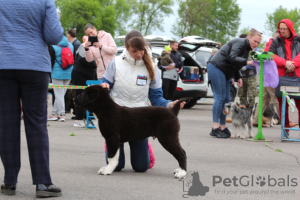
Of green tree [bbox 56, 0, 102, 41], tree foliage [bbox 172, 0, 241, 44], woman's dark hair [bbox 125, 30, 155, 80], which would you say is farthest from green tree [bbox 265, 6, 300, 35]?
woman's dark hair [bbox 125, 30, 155, 80]

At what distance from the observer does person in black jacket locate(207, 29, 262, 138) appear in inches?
344

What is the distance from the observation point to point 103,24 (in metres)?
65.1

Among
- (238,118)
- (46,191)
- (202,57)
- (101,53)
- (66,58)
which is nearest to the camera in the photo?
(46,191)

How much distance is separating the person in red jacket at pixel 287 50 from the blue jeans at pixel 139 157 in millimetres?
4512

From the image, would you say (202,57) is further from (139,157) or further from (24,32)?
(24,32)

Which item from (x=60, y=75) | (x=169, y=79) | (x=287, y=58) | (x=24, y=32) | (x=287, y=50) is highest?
(x=24, y=32)

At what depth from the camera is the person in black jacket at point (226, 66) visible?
875 cm

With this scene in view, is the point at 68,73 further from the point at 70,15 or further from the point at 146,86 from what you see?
the point at 70,15

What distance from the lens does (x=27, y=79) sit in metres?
4.03

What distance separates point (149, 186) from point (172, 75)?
918 centimetres

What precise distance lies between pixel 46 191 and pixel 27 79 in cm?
107

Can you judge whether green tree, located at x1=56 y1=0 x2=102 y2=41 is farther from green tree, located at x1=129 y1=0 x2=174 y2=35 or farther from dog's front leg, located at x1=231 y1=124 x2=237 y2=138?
dog's front leg, located at x1=231 y1=124 x2=237 y2=138

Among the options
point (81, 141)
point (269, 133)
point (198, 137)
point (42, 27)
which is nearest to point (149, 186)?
point (42, 27)

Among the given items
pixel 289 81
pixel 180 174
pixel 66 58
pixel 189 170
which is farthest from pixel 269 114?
pixel 180 174
